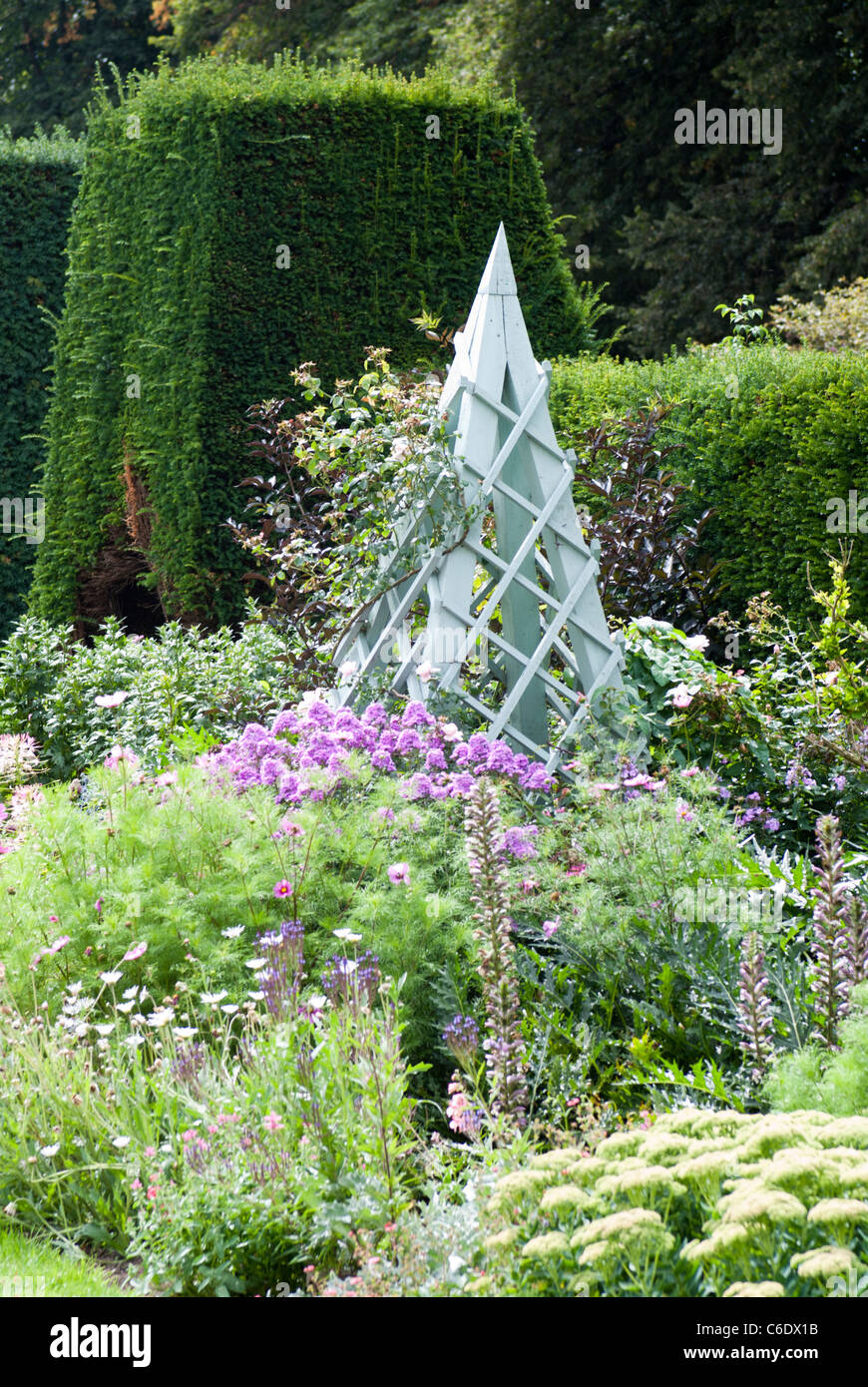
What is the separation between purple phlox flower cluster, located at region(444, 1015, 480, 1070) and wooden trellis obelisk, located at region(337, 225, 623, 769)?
1.58m

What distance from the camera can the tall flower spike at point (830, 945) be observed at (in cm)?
246

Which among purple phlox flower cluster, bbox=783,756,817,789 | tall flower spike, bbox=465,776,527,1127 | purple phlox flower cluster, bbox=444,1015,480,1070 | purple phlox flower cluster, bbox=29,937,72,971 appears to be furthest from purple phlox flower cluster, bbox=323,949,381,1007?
purple phlox flower cluster, bbox=783,756,817,789

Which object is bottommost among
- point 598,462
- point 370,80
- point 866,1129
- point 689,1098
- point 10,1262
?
point 10,1262

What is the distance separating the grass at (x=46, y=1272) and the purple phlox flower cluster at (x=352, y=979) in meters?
0.71

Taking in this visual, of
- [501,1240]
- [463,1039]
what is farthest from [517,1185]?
[463,1039]

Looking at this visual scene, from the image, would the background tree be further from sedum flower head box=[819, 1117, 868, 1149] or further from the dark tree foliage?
sedum flower head box=[819, 1117, 868, 1149]

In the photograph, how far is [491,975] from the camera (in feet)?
8.02

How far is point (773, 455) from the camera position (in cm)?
674

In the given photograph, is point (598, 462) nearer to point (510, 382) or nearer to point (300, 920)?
point (510, 382)

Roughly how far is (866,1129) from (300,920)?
184 cm

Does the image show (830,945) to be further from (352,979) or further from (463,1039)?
(352,979)

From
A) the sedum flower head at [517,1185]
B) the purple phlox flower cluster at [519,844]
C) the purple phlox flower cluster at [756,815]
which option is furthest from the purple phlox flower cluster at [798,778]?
the sedum flower head at [517,1185]

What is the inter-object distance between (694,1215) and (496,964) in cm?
58
